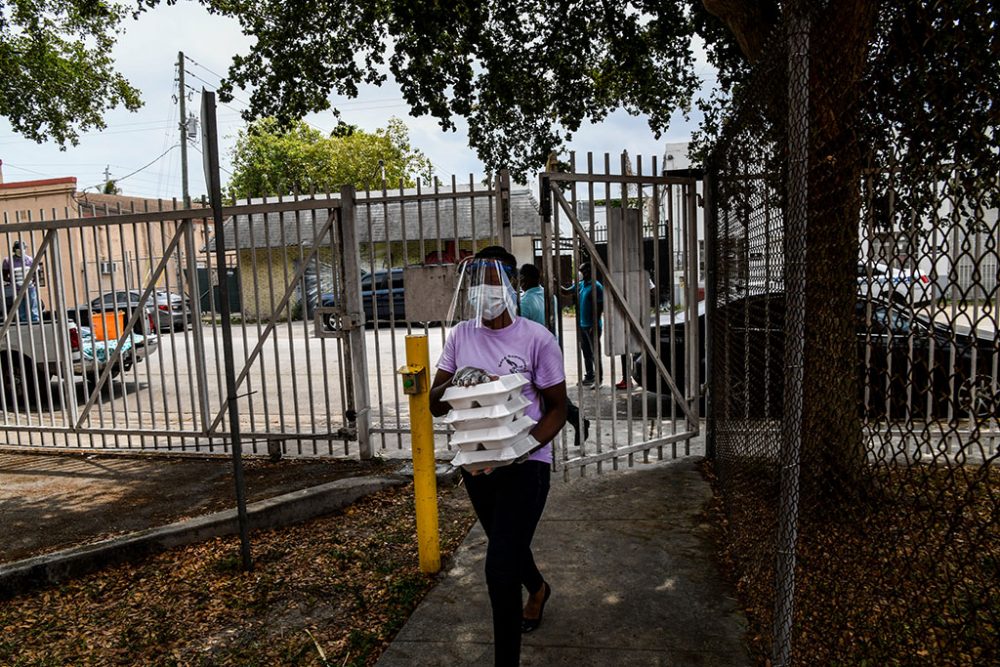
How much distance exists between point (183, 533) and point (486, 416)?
9.51ft

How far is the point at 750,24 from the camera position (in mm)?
5020

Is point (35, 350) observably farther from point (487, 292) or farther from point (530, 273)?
point (487, 292)

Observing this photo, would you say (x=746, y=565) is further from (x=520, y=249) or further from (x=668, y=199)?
(x=520, y=249)

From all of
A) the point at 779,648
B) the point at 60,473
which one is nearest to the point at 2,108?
the point at 60,473

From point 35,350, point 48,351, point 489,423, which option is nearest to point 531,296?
point 489,423

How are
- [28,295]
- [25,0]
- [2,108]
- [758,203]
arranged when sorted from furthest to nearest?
[2,108], [25,0], [28,295], [758,203]

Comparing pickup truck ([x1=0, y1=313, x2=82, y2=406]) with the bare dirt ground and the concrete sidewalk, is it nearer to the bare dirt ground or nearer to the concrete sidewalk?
the bare dirt ground

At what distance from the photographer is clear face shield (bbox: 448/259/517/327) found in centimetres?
330

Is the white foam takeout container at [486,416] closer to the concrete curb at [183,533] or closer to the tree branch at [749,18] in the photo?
the concrete curb at [183,533]

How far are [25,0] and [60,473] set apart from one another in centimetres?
848

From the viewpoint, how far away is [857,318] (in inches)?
133

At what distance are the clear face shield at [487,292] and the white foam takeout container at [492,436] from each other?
1.73 ft

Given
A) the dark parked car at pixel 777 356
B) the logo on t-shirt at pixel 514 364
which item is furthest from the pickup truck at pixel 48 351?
the dark parked car at pixel 777 356

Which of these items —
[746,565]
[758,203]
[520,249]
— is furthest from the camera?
[520,249]
